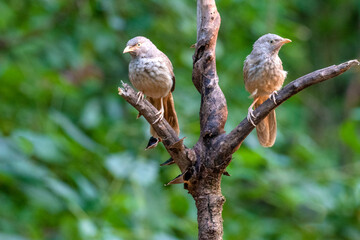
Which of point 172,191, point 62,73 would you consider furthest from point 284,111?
point 62,73

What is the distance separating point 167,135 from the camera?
216 cm

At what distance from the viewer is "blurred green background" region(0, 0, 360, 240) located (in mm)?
3699

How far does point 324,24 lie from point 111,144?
14.7 ft

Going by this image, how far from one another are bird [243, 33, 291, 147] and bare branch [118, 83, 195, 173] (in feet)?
2.12

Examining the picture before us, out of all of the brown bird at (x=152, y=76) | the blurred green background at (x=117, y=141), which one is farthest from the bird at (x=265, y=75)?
the blurred green background at (x=117, y=141)

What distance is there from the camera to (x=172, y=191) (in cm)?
441

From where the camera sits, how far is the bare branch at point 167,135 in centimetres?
209

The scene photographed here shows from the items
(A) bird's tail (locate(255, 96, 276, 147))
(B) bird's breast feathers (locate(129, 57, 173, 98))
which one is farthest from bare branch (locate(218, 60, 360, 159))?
(B) bird's breast feathers (locate(129, 57, 173, 98))

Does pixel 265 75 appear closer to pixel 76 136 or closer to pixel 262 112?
pixel 262 112

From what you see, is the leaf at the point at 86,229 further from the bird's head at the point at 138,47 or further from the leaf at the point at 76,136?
the bird's head at the point at 138,47

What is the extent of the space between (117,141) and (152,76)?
1.68 metres

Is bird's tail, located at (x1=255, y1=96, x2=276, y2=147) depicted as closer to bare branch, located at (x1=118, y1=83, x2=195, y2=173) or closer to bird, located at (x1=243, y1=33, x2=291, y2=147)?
bird, located at (x1=243, y1=33, x2=291, y2=147)

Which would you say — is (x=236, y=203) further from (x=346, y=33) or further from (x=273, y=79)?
(x=346, y=33)

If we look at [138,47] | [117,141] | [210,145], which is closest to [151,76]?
[138,47]
